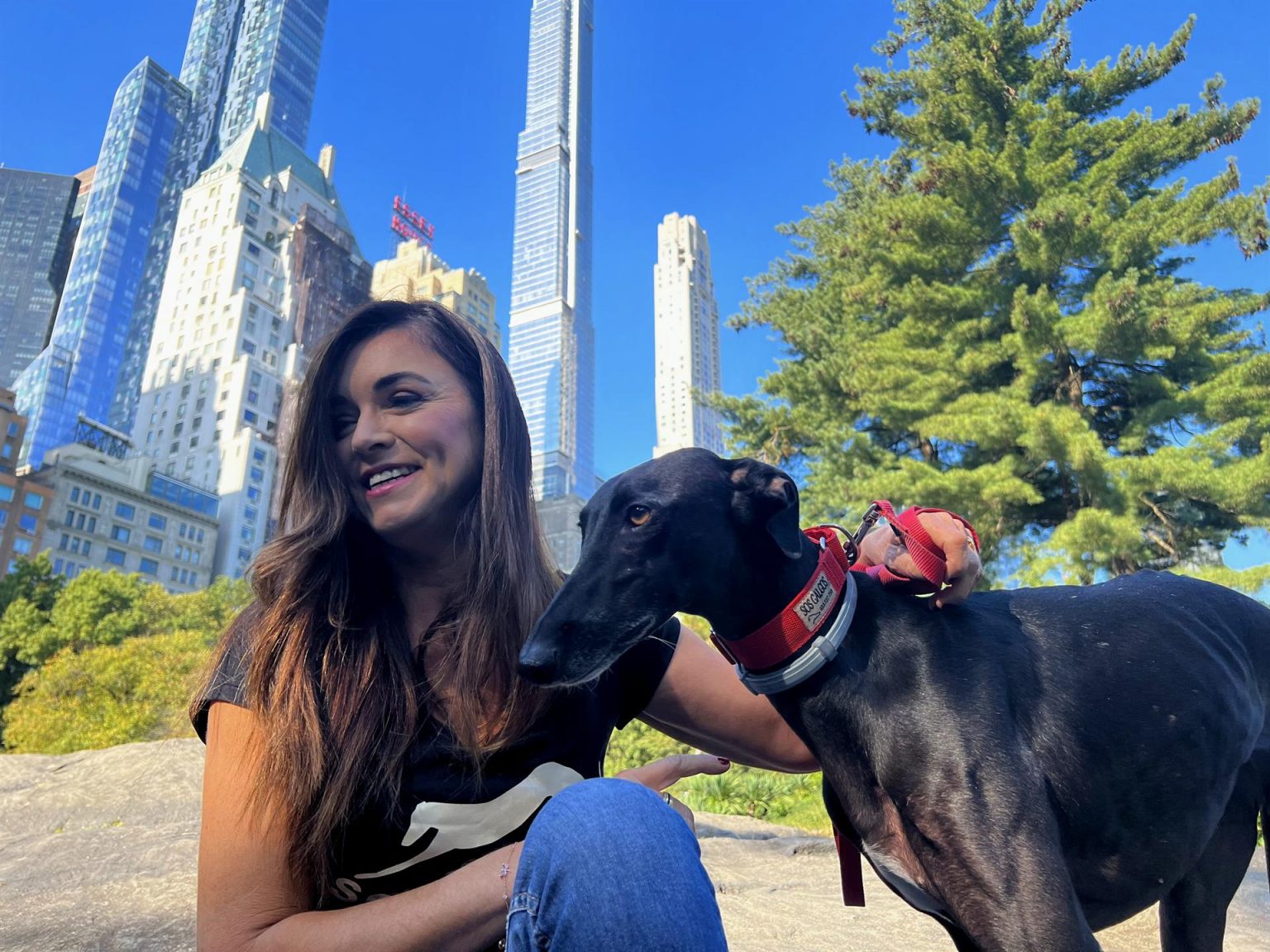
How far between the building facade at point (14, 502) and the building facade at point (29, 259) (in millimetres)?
91807

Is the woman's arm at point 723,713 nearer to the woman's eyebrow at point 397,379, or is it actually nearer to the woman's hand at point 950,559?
the woman's hand at point 950,559

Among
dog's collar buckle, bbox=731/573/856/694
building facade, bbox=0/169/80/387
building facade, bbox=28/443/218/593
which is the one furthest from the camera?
building facade, bbox=0/169/80/387

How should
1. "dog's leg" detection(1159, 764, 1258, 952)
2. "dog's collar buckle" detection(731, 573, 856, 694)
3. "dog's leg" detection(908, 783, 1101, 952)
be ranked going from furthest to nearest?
"dog's leg" detection(1159, 764, 1258, 952), "dog's collar buckle" detection(731, 573, 856, 694), "dog's leg" detection(908, 783, 1101, 952)

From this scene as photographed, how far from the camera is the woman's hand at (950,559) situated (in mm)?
1690

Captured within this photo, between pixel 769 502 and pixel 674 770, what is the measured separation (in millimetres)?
611

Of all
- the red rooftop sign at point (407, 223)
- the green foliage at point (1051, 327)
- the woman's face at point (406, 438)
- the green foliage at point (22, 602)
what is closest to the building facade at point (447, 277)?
the red rooftop sign at point (407, 223)

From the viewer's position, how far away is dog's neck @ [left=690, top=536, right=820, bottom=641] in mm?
1731

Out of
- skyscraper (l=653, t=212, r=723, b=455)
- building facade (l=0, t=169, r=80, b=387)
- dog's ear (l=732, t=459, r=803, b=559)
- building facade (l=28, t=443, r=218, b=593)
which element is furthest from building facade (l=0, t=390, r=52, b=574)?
skyscraper (l=653, t=212, r=723, b=455)

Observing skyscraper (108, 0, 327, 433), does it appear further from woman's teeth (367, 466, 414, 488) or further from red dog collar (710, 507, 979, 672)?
red dog collar (710, 507, 979, 672)

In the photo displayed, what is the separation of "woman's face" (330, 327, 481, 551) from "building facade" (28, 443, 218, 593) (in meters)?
66.4

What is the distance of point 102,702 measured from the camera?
20.4 meters

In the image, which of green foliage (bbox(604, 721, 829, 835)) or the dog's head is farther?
green foliage (bbox(604, 721, 829, 835))

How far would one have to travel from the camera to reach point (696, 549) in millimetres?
1755

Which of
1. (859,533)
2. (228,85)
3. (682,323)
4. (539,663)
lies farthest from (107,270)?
(539,663)
